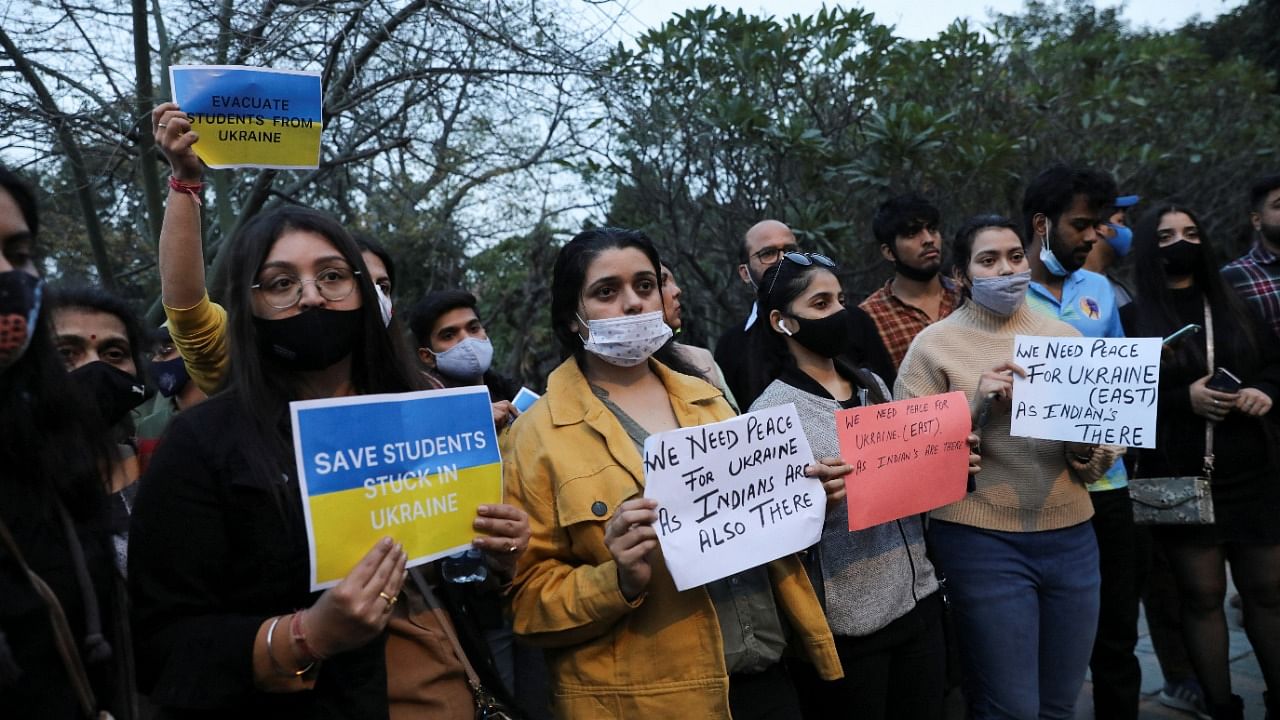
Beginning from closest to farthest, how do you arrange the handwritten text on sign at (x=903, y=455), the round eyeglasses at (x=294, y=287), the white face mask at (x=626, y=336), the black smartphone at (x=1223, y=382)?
the round eyeglasses at (x=294, y=287)
the white face mask at (x=626, y=336)
the handwritten text on sign at (x=903, y=455)
the black smartphone at (x=1223, y=382)

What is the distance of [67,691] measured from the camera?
1548mm

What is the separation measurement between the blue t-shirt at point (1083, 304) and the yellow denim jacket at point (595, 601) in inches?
96.5

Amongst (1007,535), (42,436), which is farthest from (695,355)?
(42,436)

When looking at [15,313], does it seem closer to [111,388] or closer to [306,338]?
[306,338]

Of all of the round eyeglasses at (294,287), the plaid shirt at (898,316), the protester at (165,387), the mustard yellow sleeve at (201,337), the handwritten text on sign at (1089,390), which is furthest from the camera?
the plaid shirt at (898,316)

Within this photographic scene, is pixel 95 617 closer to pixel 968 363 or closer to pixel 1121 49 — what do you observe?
pixel 968 363

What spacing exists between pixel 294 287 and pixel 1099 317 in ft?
11.6

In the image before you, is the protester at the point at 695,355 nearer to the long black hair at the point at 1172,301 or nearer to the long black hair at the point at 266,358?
the long black hair at the point at 266,358

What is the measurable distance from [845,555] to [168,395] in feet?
8.72

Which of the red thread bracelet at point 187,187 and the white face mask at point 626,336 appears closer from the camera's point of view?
the red thread bracelet at point 187,187

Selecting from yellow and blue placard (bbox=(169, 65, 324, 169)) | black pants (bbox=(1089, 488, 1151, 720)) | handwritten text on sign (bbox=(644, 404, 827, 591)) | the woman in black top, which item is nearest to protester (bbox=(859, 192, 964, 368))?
black pants (bbox=(1089, 488, 1151, 720))

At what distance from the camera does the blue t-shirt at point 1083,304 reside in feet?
13.7

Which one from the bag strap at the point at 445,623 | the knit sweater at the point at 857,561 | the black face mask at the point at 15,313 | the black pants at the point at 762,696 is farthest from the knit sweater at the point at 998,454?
the black face mask at the point at 15,313

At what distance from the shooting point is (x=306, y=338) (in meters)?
2.04
